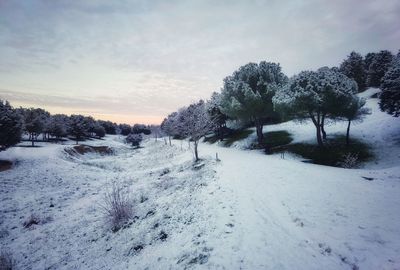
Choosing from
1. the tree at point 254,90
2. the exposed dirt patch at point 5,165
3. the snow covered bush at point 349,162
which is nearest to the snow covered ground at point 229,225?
the snow covered bush at point 349,162

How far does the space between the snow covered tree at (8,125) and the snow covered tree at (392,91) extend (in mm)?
52277

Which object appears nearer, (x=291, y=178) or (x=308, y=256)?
(x=308, y=256)

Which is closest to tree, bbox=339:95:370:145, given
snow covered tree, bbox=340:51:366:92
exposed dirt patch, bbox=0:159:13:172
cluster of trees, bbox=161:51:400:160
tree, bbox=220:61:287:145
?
cluster of trees, bbox=161:51:400:160

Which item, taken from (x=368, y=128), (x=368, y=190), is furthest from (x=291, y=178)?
(x=368, y=128)

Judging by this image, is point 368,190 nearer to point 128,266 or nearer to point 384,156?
point 128,266

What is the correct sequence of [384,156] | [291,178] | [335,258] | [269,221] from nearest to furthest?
[335,258] < [269,221] < [291,178] < [384,156]

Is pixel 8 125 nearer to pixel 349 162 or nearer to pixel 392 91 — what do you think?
pixel 349 162

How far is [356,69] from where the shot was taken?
2980 inches

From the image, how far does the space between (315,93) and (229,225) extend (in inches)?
1072

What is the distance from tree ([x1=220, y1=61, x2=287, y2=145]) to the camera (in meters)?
38.9

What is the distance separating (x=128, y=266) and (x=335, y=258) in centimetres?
726

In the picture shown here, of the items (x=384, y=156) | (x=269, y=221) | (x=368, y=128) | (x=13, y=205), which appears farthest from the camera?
(x=368, y=128)

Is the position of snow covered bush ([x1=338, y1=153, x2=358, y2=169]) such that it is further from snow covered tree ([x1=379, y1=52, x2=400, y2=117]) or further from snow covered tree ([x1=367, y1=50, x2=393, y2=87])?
snow covered tree ([x1=367, y1=50, x2=393, y2=87])

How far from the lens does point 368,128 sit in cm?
3628
